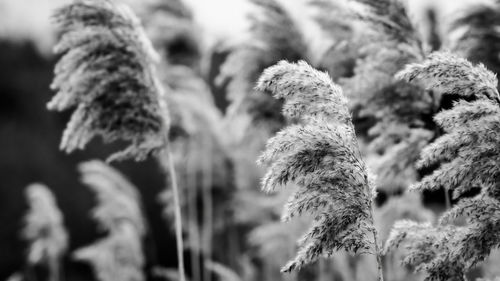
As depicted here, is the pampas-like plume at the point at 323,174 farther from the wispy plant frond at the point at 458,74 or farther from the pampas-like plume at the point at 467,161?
the wispy plant frond at the point at 458,74

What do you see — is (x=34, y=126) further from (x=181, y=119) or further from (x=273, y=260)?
(x=181, y=119)

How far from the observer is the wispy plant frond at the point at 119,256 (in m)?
10.6

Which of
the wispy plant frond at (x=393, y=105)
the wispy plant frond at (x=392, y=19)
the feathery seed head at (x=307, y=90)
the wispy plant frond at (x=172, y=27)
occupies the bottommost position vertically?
the feathery seed head at (x=307, y=90)

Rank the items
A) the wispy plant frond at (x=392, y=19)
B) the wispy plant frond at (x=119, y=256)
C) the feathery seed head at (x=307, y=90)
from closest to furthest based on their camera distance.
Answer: the feathery seed head at (x=307, y=90)
the wispy plant frond at (x=392, y=19)
the wispy plant frond at (x=119, y=256)

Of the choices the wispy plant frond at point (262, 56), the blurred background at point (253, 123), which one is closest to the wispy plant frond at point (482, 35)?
the blurred background at point (253, 123)

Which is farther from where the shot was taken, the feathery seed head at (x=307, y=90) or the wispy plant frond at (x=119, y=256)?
the wispy plant frond at (x=119, y=256)

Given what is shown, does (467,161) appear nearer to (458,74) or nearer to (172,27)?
(458,74)

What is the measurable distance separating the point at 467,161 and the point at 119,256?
8.77 meters

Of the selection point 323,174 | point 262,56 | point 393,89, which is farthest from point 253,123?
point 323,174

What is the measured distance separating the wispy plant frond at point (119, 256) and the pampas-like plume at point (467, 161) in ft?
25.8

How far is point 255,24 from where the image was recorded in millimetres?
7418

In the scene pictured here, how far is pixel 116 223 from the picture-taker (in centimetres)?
1092

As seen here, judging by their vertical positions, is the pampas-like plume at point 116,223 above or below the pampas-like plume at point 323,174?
above

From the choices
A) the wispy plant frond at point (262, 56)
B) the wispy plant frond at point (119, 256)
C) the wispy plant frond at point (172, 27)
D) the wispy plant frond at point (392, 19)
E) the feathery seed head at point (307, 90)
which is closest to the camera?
the feathery seed head at point (307, 90)
